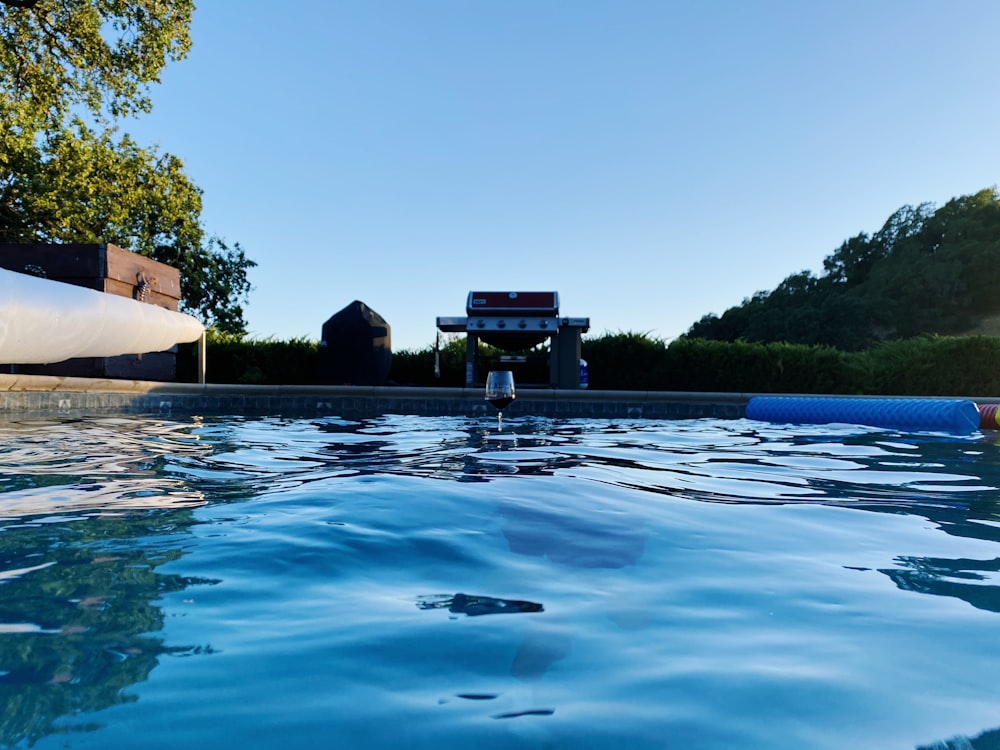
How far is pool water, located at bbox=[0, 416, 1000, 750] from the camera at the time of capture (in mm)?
1075

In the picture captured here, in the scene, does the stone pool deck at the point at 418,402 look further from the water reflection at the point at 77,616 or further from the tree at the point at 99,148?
the tree at the point at 99,148

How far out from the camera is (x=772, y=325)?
51719mm

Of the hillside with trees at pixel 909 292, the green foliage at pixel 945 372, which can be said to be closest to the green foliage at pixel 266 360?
the green foliage at pixel 945 372

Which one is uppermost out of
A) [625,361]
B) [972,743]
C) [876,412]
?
[625,361]

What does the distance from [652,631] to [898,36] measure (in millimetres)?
Answer: 18890

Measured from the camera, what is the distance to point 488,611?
1602 mm

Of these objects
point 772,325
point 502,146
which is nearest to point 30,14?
point 502,146

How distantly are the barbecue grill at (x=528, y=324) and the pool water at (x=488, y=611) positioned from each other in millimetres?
8296

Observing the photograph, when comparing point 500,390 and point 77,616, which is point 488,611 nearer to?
point 77,616

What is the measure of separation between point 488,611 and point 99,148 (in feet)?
83.0

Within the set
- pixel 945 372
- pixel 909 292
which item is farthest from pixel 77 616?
pixel 909 292

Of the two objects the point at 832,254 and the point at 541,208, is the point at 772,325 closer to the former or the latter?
the point at 832,254

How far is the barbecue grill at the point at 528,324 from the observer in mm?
11820

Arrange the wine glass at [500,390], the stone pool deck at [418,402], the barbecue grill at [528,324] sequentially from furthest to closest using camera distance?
1. the barbecue grill at [528,324]
2. the stone pool deck at [418,402]
3. the wine glass at [500,390]
